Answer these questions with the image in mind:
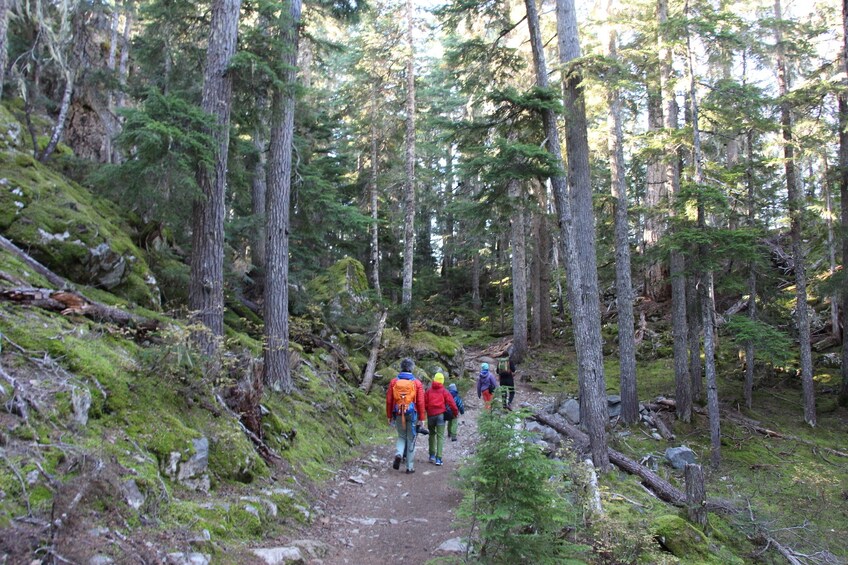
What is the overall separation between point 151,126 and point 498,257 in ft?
91.9

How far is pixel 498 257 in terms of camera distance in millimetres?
33562

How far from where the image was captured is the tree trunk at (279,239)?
33.2 ft

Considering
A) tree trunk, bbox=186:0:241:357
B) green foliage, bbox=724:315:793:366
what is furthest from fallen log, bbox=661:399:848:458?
tree trunk, bbox=186:0:241:357

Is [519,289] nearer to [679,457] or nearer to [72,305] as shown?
[679,457]

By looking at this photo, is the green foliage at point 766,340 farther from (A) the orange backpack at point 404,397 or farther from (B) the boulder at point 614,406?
(A) the orange backpack at point 404,397

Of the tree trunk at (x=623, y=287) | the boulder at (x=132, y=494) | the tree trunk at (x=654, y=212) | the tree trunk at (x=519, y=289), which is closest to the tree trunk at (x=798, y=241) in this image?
the tree trunk at (x=654, y=212)

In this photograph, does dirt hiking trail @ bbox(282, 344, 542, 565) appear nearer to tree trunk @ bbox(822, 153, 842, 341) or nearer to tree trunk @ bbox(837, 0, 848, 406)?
tree trunk @ bbox(837, 0, 848, 406)

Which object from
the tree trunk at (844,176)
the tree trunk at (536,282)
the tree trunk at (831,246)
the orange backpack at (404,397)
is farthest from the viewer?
the tree trunk at (536,282)

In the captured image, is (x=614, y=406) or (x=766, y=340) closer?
(x=766, y=340)

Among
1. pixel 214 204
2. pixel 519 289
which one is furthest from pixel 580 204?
pixel 519 289

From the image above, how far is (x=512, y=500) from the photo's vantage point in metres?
4.37

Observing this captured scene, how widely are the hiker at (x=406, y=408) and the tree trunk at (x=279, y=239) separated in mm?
2595

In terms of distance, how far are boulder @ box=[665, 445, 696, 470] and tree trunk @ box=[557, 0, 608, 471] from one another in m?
2.66

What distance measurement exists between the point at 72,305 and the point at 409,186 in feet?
47.4
